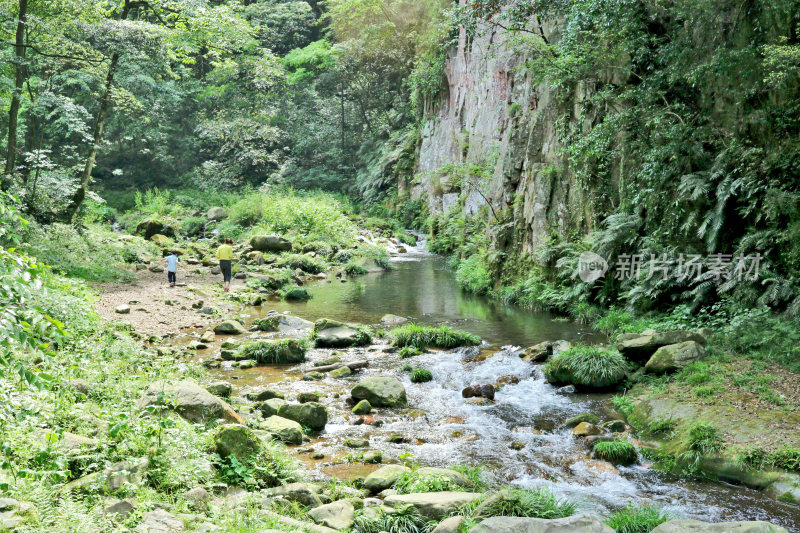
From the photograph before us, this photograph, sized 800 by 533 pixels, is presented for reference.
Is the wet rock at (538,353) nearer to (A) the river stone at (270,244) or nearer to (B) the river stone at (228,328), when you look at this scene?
(B) the river stone at (228,328)

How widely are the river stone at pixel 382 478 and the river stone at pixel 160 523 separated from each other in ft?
7.24

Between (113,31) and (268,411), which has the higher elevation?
(113,31)

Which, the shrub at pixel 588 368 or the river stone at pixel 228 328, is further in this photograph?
the river stone at pixel 228 328

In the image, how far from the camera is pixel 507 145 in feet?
65.7

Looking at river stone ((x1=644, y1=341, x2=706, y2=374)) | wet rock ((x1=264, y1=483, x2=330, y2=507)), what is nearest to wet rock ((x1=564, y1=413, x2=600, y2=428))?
river stone ((x1=644, y1=341, x2=706, y2=374))

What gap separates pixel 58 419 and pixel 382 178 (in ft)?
111

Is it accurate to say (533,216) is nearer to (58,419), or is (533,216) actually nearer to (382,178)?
(58,419)

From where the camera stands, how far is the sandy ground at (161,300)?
1309 cm

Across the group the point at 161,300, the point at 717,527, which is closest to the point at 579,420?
the point at 717,527

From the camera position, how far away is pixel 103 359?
825 centimetres

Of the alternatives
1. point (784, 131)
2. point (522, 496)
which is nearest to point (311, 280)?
point (784, 131)

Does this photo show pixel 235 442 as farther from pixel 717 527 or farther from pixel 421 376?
pixel 421 376

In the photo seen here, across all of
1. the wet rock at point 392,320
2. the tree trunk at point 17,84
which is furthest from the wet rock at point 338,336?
the tree trunk at point 17,84

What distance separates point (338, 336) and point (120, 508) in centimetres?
833
